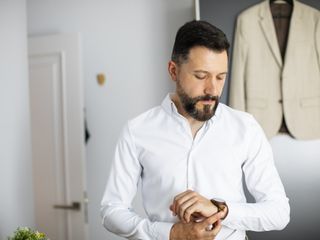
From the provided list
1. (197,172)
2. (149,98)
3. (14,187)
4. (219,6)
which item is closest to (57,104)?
(149,98)

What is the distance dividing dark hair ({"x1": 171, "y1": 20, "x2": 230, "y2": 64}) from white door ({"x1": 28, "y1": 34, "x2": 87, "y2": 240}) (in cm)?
144

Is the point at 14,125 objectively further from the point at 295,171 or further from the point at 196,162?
the point at 295,171

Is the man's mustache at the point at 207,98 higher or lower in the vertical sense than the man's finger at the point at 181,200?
higher

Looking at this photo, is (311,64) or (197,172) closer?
(197,172)

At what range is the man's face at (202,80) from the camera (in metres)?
1.14

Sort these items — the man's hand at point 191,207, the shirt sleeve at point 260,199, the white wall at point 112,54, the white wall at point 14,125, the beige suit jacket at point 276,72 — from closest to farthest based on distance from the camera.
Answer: the man's hand at point 191,207 < the shirt sleeve at point 260,199 < the white wall at point 14,125 < the beige suit jacket at point 276,72 < the white wall at point 112,54

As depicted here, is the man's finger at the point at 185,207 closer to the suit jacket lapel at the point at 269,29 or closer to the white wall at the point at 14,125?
the white wall at the point at 14,125

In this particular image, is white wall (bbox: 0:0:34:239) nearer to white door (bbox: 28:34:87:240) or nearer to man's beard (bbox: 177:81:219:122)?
white door (bbox: 28:34:87:240)

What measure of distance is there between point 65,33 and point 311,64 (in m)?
1.61

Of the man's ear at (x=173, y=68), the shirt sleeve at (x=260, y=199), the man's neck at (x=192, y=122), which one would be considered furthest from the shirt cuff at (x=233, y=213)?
the man's ear at (x=173, y=68)

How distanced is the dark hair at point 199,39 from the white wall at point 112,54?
1235 mm

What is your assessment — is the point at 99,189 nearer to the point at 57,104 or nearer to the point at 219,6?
the point at 57,104

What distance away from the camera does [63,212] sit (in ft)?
8.76

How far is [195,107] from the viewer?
1.19 m
